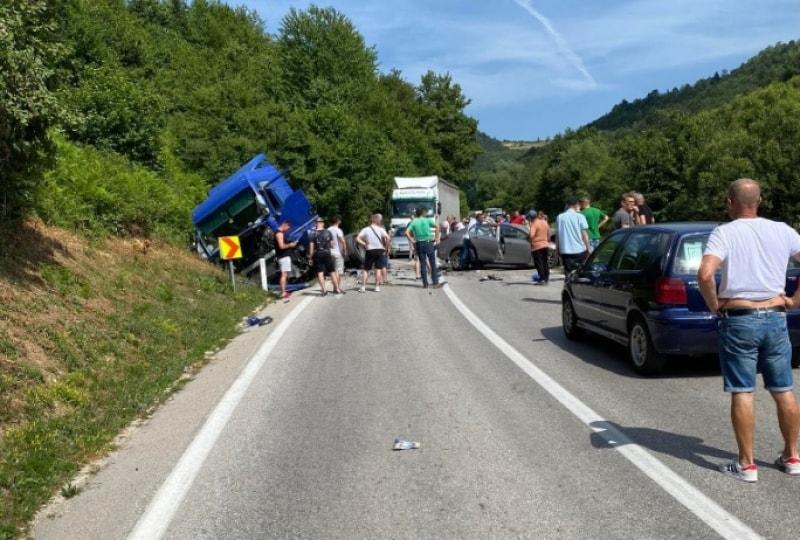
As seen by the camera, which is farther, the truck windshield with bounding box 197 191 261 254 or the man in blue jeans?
the man in blue jeans

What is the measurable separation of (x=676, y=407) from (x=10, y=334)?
21.5 ft

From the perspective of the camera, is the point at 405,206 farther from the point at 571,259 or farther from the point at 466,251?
the point at 571,259

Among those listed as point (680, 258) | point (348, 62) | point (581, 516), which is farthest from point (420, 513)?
point (348, 62)

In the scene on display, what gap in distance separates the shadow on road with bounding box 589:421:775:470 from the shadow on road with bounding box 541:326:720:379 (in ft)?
6.54

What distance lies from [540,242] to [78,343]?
1084cm

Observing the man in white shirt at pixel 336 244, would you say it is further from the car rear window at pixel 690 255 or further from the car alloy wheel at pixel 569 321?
the car rear window at pixel 690 255

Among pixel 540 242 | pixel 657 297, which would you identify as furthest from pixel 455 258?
pixel 657 297

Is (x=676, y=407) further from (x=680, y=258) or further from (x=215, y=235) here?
(x=215, y=235)

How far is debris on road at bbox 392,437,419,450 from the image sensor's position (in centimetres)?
551

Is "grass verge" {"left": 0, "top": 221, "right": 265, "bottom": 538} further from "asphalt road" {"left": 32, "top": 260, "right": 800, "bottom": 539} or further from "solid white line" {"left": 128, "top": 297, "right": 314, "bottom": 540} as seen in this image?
"solid white line" {"left": 128, "top": 297, "right": 314, "bottom": 540}

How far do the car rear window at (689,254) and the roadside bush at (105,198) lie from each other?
Result: 9549 mm

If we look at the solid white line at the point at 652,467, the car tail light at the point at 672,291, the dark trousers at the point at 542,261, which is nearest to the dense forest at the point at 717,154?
the dark trousers at the point at 542,261

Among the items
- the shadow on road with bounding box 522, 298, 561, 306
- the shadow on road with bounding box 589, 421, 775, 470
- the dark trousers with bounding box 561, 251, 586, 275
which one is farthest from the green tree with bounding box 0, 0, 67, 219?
the dark trousers with bounding box 561, 251, 586, 275

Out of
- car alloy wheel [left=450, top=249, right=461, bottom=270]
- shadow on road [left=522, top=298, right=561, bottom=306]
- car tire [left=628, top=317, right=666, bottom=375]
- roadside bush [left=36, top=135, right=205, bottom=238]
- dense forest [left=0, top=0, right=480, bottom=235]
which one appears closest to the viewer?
car tire [left=628, top=317, right=666, bottom=375]
